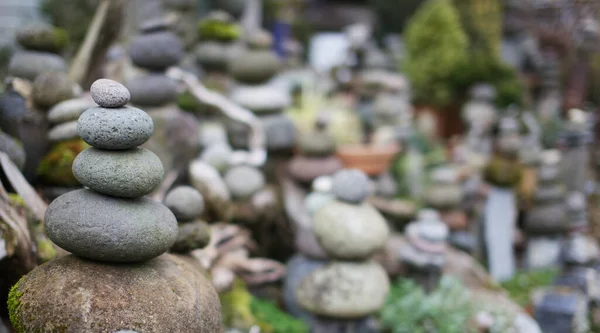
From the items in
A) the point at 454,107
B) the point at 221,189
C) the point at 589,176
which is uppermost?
→ the point at 221,189

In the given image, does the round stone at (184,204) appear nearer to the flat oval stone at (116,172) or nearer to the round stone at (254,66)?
the flat oval stone at (116,172)

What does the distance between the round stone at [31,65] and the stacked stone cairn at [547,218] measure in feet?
17.5

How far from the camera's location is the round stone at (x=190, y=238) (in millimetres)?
3455

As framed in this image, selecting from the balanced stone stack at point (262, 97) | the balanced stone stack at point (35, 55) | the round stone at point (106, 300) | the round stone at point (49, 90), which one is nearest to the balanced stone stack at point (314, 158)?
the balanced stone stack at point (262, 97)

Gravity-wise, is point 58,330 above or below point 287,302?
above

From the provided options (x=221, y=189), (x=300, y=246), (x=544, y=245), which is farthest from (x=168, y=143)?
(x=544, y=245)

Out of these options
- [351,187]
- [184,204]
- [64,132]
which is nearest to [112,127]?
[184,204]

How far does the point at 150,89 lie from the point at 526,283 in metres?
4.61

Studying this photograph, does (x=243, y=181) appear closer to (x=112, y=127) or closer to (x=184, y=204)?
(x=184, y=204)

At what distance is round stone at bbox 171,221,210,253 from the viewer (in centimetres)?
346

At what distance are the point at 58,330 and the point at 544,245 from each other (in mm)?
6121

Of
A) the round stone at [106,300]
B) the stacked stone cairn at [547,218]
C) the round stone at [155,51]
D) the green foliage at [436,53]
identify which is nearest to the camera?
the round stone at [106,300]

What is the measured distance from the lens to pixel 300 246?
512cm

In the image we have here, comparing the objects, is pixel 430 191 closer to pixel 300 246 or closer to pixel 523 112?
pixel 300 246
